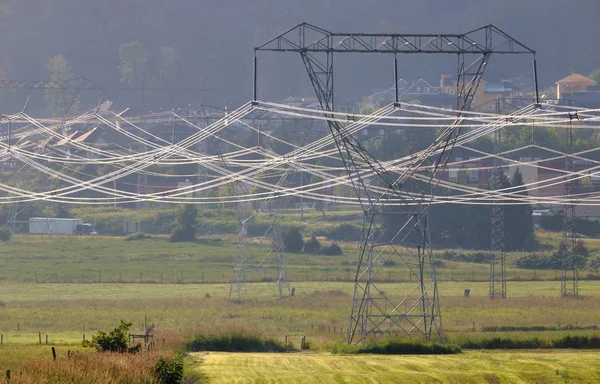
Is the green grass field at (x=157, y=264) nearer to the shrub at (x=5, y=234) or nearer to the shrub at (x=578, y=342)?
the shrub at (x=5, y=234)

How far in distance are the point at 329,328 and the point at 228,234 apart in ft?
201

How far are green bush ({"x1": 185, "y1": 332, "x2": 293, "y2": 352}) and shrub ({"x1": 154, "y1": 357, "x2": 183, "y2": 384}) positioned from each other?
14037 millimetres

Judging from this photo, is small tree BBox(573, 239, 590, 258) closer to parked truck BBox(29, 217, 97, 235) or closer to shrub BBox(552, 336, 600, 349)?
shrub BBox(552, 336, 600, 349)

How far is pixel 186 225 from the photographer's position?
111 metres

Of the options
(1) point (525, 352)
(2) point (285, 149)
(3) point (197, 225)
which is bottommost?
(1) point (525, 352)

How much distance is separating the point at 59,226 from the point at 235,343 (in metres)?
72.5

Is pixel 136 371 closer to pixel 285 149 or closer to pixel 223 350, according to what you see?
pixel 223 350

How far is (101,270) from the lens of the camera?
85375 mm

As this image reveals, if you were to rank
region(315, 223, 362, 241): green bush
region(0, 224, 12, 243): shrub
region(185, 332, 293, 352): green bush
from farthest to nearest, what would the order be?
region(315, 223, 362, 241): green bush
region(0, 224, 12, 243): shrub
region(185, 332, 293, 352): green bush

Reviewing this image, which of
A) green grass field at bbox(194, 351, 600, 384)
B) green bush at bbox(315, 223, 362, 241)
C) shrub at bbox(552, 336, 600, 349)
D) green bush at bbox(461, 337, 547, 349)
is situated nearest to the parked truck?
green bush at bbox(315, 223, 362, 241)

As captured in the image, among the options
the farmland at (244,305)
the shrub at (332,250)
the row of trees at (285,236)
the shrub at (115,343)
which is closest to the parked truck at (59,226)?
the farmland at (244,305)

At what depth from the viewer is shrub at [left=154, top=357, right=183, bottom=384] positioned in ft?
111

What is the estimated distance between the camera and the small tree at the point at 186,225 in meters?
110

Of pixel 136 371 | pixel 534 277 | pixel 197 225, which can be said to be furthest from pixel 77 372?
pixel 197 225
